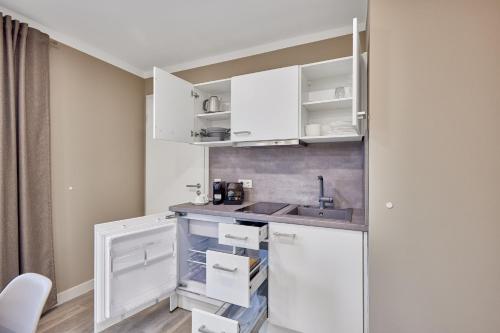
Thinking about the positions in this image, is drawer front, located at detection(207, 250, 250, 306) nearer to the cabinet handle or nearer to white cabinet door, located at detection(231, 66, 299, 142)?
the cabinet handle

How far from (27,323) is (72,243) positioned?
1490mm

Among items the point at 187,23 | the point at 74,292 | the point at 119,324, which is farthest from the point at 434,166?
the point at 74,292

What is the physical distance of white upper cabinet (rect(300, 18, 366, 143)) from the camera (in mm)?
1712

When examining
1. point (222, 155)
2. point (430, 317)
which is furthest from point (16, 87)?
point (430, 317)

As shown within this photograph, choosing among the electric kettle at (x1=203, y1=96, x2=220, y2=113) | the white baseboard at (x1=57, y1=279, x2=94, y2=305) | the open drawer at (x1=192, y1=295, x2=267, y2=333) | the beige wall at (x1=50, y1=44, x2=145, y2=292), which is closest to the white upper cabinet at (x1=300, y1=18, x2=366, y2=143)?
the electric kettle at (x1=203, y1=96, x2=220, y2=113)

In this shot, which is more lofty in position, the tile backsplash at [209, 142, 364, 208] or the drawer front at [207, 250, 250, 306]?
the tile backsplash at [209, 142, 364, 208]

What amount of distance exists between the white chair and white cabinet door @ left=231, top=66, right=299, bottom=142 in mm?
1503

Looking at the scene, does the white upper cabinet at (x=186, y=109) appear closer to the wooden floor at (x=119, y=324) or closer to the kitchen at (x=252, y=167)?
the kitchen at (x=252, y=167)

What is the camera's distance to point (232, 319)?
1.39 m

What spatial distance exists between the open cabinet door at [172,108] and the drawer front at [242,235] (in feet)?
2.99

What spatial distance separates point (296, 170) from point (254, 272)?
0.97 metres

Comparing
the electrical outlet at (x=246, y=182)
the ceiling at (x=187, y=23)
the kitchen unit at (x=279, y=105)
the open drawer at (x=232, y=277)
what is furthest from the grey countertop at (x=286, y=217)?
the ceiling at (x=187, y=23)

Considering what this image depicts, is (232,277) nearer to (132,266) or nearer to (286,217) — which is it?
(286,217)

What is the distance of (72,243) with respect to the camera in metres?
2.22
